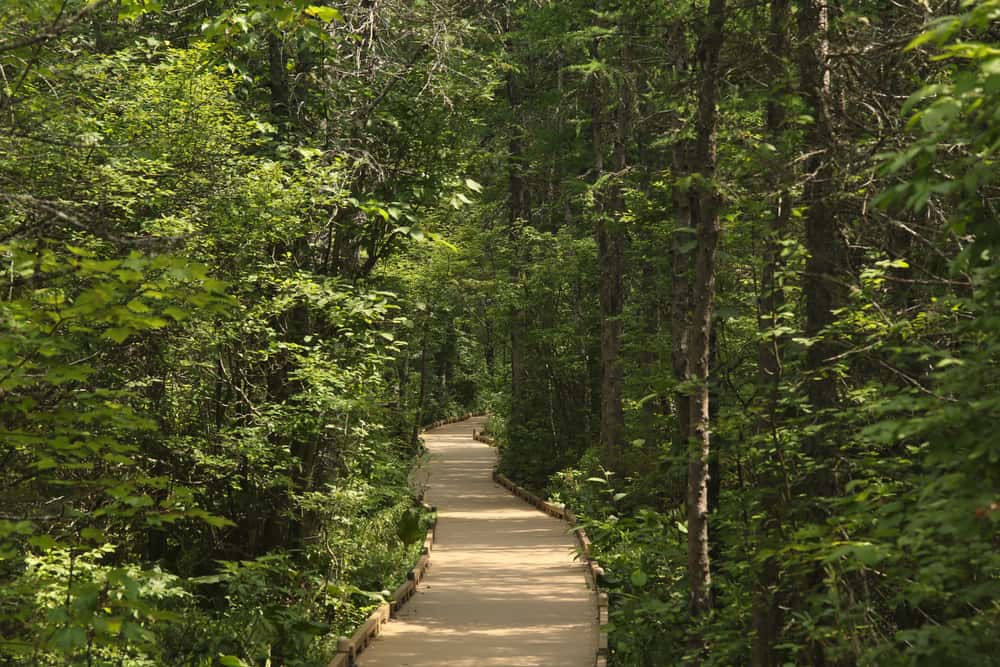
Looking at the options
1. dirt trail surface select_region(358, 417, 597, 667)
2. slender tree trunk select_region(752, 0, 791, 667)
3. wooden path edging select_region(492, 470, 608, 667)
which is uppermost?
slender tree trunk select_region(752, 0, 791, 667)

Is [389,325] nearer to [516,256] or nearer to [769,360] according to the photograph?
[769,360]

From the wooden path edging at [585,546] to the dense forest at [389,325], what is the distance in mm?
293

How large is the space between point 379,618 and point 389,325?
637 cm

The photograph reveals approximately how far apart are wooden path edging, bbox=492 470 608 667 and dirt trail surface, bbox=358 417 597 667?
14 centimetres

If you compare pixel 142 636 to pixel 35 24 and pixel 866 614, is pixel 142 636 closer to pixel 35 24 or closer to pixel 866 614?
pixel 866 614

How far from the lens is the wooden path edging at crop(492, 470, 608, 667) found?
10297mm

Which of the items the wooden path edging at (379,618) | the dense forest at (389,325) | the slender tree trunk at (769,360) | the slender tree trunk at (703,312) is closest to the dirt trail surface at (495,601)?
the wooden path edging at (379,618)

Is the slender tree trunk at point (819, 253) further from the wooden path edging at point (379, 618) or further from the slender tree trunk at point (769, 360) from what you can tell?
the wooden path edging at point (379, 618)

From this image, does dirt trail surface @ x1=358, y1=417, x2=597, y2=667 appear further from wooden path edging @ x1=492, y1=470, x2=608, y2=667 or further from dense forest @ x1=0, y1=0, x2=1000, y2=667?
dense forest @ x1=0, y1=0, x2=1000, y2=667

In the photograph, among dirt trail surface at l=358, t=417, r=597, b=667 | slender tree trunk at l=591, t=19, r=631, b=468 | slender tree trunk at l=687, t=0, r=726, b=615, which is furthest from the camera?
slender tree trunk at l=591, t=19, r=631, b=468

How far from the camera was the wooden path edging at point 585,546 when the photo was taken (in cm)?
1030

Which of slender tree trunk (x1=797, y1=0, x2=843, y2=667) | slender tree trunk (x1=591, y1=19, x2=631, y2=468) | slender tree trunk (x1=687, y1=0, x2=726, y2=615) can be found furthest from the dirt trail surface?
slender tree trunk (x1=797, y1=0, x2=843, y2=667)

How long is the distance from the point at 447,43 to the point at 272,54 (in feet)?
6.80

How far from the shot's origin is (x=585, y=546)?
52.1ft
